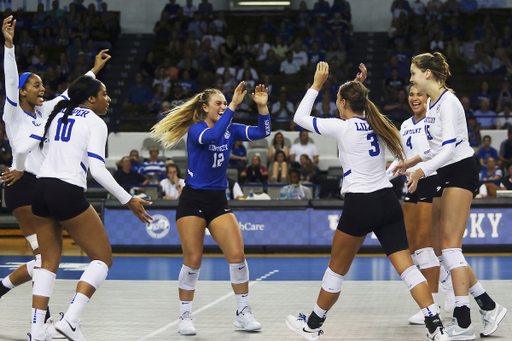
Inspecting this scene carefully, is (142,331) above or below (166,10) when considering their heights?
below

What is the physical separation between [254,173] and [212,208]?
8.45 m

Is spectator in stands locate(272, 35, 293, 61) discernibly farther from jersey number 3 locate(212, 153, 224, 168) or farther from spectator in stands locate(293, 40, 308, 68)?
jersey number 3 locate(212, 153, 224, 168)

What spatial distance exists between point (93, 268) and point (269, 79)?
13903mm

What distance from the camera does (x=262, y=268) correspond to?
9.27 metres

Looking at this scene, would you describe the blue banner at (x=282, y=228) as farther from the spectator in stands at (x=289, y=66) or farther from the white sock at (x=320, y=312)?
the spectator in stands at (x=289, y=66)

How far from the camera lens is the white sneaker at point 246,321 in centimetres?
502

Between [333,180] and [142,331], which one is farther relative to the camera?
[333,180]

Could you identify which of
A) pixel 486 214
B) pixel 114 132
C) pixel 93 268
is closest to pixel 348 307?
pixel 93 268

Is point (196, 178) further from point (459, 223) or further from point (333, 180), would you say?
point (333, 180)

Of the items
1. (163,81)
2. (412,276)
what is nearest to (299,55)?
(163,81)

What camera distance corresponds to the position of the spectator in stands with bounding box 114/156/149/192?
13438 millimetres

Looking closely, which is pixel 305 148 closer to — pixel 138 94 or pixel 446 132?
pixel 138 94

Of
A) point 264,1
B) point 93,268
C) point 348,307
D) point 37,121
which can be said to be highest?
point 264,1

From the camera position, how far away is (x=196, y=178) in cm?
514
